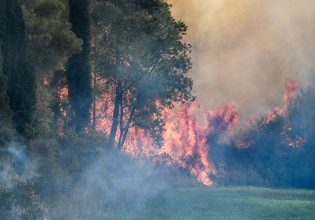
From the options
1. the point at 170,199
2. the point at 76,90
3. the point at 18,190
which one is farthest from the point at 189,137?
the point at 18,190

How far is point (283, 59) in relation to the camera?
10119cm

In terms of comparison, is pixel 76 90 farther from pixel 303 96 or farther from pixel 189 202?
pixel 303 96

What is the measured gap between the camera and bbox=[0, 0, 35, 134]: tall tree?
121 ft

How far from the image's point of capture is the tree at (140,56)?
61094 mm

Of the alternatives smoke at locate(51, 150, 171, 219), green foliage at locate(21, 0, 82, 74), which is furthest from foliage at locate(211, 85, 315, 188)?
green foliage at locate(21, 0, 82, 74)

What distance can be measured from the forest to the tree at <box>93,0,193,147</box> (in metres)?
0.09

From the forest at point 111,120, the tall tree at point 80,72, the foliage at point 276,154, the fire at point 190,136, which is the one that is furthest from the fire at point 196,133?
the tall tree at point 80,72

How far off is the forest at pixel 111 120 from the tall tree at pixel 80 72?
8 centimetres

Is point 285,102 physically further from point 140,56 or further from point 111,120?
point 140,56

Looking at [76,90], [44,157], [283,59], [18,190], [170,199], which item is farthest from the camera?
[283,59]

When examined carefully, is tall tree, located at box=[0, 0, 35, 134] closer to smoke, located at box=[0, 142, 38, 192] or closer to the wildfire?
smoke, located at box=[0, 142, 38, 192]

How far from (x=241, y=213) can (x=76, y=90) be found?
608 inches

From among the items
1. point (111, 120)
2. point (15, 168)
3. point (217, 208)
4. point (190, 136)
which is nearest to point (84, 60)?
point (217, 208)

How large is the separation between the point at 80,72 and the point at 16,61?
47.7 ft
